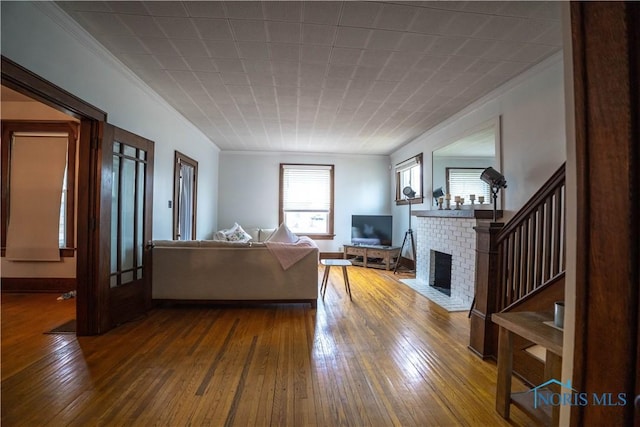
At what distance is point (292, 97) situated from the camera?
148 inches

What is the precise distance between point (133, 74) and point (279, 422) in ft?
11.7

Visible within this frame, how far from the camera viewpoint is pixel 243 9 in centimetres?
213

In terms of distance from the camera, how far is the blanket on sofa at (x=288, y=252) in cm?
354

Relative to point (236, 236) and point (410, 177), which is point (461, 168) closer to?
point (410, 177)

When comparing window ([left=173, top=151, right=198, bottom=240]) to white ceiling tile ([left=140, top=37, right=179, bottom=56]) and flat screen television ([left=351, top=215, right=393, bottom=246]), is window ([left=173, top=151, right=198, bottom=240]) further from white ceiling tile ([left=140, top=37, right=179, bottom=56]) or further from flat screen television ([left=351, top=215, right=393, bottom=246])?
flat screen television ([left=351, top=215, right=393, bottom=246])

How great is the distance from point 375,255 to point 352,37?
4.74 meters

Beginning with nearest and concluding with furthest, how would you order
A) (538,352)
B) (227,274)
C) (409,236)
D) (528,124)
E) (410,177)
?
(538,352), (528,124), (227,274), (409,236), (410,177)

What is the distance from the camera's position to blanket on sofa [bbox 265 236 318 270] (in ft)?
11.6

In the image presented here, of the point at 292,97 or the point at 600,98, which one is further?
the point at 292,97

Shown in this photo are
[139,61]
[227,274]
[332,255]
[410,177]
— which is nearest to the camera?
[139,61]

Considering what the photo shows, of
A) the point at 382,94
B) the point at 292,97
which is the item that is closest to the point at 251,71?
the point at 292,97

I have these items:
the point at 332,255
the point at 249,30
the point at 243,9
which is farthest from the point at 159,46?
the point at 332,255

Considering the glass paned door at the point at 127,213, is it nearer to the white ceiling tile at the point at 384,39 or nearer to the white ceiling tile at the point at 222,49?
the white ceiling tile at the point at 222,49

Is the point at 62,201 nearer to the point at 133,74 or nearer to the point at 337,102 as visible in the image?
the point at 133,74
